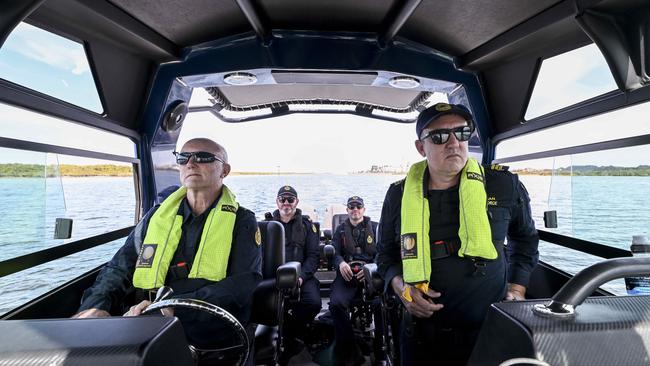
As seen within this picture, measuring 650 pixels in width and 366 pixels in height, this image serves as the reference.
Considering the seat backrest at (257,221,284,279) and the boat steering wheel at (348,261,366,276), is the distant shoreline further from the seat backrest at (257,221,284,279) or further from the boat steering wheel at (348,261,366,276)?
the boat steering wheel at (348,261,366,276)

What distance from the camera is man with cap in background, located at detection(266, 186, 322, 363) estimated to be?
3.43m

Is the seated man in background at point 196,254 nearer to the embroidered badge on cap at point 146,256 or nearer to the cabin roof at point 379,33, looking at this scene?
the embroidered badge on cap at point 146,256

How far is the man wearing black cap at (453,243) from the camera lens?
165 cm

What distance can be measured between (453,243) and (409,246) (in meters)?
0.23

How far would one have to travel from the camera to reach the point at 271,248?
281 cm

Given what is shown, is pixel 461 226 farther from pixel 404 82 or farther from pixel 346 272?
pixel 346 272

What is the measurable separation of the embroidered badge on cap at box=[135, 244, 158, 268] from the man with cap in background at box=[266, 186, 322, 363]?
1722mm

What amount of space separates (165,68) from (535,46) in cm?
304

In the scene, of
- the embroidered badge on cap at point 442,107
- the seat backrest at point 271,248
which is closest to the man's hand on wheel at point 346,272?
the seat backrest at point 271,248

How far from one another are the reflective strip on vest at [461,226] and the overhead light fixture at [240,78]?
6.04 ft

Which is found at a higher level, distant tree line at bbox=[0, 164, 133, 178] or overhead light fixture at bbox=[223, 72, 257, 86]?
overhead light fixture at bbox=[223, 72, 257, 86]

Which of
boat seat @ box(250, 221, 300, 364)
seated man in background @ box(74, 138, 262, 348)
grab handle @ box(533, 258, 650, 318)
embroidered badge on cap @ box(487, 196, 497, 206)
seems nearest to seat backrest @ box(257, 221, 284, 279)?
boat seat @ box(250, 221, 300, 364)

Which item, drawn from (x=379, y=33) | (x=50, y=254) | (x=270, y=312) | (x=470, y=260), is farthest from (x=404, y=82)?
(x=50, y=254)

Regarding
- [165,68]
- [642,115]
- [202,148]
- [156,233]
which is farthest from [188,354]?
[165,68]
